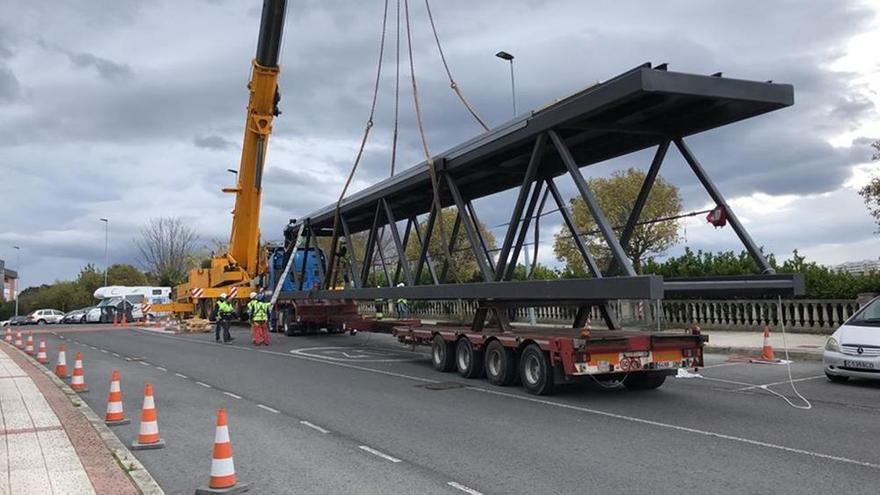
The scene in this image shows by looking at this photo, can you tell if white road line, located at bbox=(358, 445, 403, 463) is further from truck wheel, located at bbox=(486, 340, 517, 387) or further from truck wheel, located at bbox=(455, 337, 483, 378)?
truck wheel, located at bbox=(455, 337, 483, 378)

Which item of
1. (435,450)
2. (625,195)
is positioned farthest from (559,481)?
(625,195)

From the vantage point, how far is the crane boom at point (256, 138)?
1999 centimetres

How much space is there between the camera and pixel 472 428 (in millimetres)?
8734

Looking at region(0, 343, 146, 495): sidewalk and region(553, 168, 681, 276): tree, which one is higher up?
region(553, 168, 681, 276): tree

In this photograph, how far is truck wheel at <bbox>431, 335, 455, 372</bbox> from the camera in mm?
14438

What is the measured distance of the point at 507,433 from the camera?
8414mm

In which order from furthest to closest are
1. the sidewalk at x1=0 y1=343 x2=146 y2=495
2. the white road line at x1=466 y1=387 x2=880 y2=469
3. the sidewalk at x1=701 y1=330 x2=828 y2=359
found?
the sidewalk at x1=701 y1=330 x2=828 y2=359
the white road line at x1=466 y1=387 x2=880 y2=469
the sidewalk at x1=0 y1=343 x2=146 y2=495

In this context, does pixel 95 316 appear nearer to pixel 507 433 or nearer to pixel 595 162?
pixel 595 162

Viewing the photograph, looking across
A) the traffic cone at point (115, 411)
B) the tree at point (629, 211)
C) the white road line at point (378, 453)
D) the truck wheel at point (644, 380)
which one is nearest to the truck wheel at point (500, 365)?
the truck wheel at point (644, 380)

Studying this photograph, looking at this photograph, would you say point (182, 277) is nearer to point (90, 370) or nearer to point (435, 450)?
point (90, 370)

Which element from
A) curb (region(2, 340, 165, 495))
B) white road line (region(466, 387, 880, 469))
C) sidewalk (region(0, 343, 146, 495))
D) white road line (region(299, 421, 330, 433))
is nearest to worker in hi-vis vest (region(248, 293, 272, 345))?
sidewalk (region(0, 343, 146, 495))

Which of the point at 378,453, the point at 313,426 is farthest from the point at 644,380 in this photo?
the point at 378,453

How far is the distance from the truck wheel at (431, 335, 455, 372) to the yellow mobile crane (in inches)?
395

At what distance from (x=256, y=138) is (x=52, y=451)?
18707 millimetres
